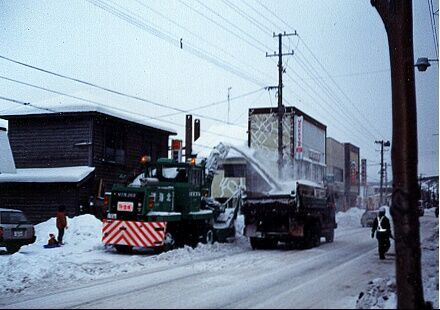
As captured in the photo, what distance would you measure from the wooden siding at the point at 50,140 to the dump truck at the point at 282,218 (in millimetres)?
11541

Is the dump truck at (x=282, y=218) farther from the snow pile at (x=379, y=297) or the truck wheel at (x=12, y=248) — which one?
the snow pile at (x=379, y=297)

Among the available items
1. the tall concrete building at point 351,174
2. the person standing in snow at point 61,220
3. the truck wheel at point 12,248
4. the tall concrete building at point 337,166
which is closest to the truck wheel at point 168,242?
the person standing in snow at point 61,220

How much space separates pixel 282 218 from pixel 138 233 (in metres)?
5.53

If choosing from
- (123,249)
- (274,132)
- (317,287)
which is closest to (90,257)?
(123,249)

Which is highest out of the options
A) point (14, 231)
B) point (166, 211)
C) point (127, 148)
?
point (127, 148)

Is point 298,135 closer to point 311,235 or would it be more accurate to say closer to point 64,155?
point 64,155

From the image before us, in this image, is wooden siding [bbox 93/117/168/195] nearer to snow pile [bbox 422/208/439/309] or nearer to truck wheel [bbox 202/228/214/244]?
truck wheel [bbox 202/228/214/244]

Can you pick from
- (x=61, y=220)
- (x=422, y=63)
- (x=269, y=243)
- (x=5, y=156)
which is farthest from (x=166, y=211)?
(x=5, y=156)

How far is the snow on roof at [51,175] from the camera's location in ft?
82.8

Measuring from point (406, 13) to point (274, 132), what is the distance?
38.1m

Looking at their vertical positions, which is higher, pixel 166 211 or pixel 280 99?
pixel 280 99

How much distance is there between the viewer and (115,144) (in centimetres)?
2878

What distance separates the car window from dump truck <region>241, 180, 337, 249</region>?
811cm

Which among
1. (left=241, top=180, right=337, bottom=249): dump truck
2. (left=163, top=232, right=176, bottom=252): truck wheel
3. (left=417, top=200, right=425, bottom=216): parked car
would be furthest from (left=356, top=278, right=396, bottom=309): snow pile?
(left=241, top=180, right=337, bottom=249): dump truck
